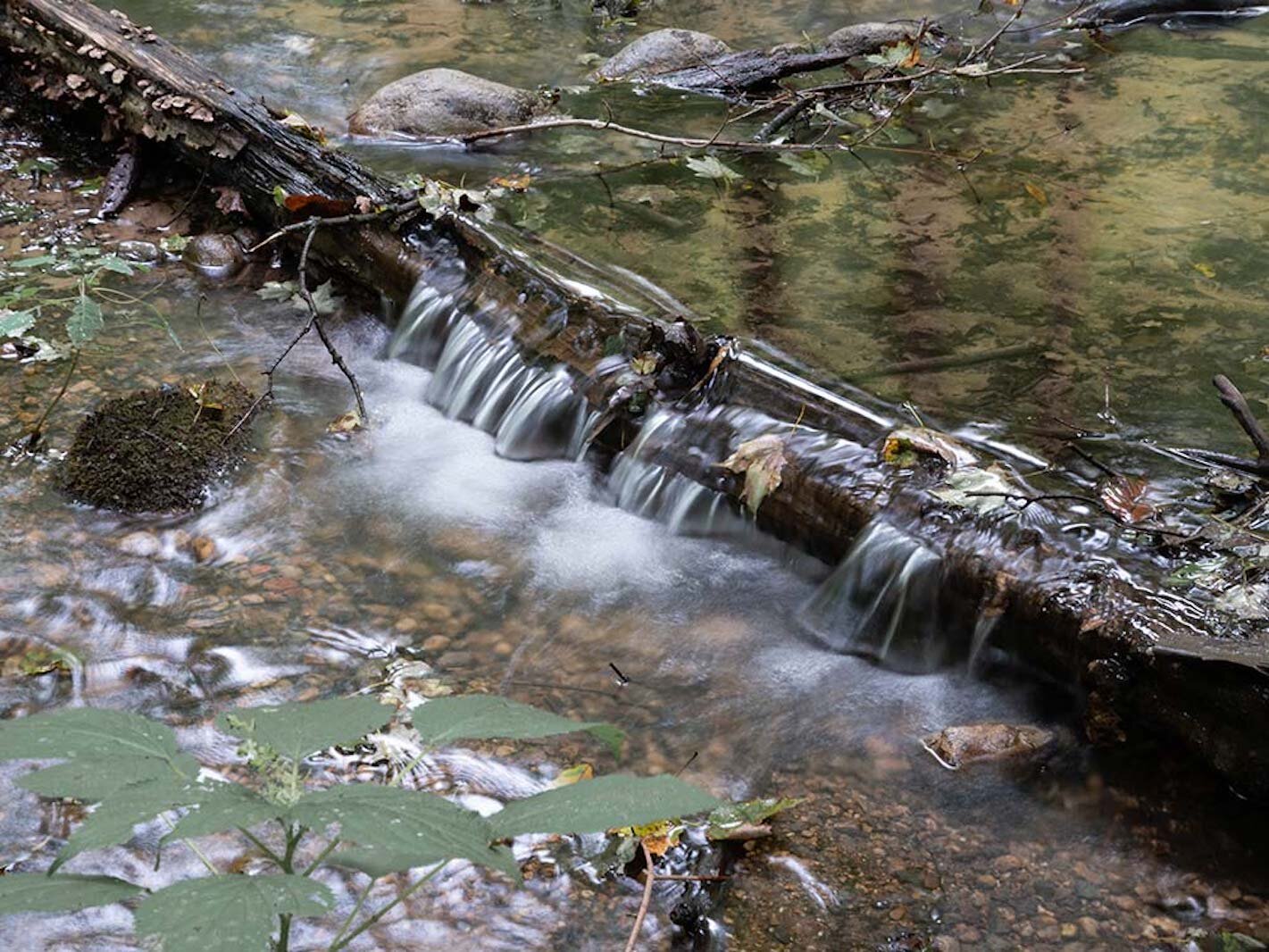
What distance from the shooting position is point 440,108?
7676 mm

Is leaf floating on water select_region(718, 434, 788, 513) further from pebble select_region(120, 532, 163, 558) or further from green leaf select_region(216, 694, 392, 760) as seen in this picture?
green leaf select_region(216, 694, 392, 760)

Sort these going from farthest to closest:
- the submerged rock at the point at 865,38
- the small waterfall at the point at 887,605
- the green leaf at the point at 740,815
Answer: the submerged rock at the point at 865,38 < the small waterfall at the point at 887,605 < the green leaf at the point at 740,815

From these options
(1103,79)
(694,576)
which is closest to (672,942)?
(694,576)

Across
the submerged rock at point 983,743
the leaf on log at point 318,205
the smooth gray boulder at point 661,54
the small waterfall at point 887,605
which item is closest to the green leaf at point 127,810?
the submerged rock at point 983,743

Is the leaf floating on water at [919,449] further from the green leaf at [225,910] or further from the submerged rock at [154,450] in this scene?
the green leaf at [225,910]

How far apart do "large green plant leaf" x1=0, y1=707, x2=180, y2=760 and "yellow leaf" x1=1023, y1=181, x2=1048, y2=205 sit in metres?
5.63

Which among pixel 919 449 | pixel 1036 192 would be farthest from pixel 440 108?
pixel 919 449

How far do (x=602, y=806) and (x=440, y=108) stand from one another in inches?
267

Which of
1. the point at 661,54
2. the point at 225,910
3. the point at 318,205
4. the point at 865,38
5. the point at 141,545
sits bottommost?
the point at 141,545

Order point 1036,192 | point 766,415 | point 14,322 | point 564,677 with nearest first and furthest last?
point 564,677
point 14,322
point 766,415
point 1036,192

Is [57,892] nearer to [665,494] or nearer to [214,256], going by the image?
[665,494]

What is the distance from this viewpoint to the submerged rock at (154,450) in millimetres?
4461

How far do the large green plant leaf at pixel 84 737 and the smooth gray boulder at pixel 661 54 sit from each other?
7.63 metres

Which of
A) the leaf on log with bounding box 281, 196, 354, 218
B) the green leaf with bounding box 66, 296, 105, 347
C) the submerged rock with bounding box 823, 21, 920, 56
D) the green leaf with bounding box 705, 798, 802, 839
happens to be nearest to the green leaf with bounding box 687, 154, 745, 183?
the leaf on log with bounding box 281, 196, 354, 218
